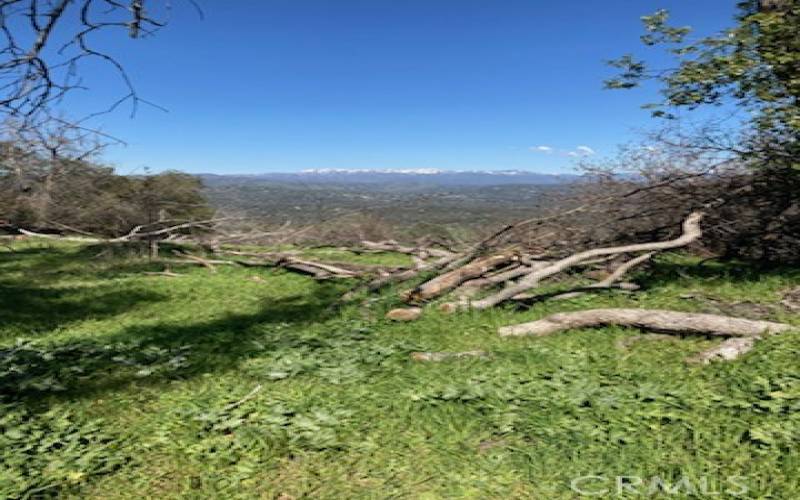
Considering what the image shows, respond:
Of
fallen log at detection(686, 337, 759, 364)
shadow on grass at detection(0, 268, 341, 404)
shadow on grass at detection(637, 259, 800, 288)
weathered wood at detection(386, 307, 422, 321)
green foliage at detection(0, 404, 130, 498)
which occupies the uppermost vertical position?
shadow on grass at detection(637, 259, 800, 288)

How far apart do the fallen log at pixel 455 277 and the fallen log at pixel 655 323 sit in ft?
6.07

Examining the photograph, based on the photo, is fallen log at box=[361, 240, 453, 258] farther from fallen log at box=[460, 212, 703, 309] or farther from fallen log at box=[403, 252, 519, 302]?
fallen log at box=[460, 212, 703, 309]

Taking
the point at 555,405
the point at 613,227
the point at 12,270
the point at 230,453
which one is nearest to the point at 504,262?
the point at 613,227

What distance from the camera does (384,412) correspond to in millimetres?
4027

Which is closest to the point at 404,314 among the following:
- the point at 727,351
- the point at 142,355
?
the point at 142,355

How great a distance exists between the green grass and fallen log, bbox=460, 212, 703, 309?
42 cm

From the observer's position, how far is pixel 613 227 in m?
10.2

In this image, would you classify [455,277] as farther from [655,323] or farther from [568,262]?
[655,323]

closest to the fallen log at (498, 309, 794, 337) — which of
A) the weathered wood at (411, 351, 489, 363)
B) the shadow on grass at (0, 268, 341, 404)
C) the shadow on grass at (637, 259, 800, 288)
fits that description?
the weathered wood at (411, 351, 489, 363)

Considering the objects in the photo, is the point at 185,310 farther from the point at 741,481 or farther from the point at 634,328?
the point at 741,481

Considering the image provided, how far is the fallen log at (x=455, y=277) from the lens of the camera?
7.75 meters

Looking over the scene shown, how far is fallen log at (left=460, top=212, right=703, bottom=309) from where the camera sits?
7254 millimetres

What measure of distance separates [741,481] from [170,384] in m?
4.52

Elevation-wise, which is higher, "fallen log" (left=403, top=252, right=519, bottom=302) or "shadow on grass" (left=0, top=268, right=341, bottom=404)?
"fallen log" (left=403, top=252, right=519, bottom=302)
